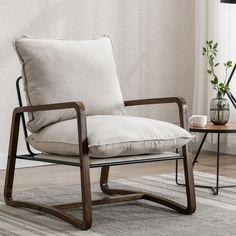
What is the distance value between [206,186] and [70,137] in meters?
1.15

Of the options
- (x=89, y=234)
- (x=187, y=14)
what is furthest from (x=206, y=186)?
(x=187, y=14)

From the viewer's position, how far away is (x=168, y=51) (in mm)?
5043

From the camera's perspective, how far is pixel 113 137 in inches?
101

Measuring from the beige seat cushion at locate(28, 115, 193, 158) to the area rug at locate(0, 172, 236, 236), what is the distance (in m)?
0.29

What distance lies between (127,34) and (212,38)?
0.66 meters

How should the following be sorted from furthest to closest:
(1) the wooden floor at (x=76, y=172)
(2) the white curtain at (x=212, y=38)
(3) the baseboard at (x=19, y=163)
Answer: (2) the white curtain at (x=212, y=38), (3) the baseboard at (x=19, y=163), (1) the wooden floor at (x=76, y=172)

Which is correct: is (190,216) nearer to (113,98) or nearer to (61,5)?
(113,98)

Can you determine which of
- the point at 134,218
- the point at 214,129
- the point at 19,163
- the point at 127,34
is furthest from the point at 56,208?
the point at 127,34

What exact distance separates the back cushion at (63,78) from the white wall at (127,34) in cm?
131

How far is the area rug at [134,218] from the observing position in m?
2.55

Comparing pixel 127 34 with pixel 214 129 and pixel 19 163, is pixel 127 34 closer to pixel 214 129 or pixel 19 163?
pixel 19 163

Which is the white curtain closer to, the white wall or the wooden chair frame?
the white wall

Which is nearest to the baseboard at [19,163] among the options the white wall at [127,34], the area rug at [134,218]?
the white wall at [127,34]

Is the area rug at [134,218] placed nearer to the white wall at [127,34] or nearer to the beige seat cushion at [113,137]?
the beige seat cushion at [113,137]
